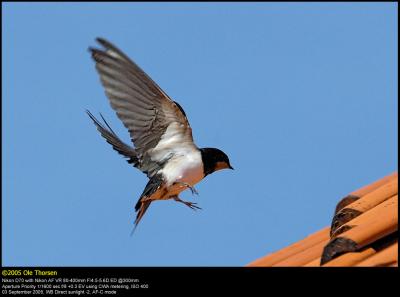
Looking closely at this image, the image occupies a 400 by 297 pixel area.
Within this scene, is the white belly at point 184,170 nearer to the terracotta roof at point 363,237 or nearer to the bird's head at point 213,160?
the bird's head at point 213,160

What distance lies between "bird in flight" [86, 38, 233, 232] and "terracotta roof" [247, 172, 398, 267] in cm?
64

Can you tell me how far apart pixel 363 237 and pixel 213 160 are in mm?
1617

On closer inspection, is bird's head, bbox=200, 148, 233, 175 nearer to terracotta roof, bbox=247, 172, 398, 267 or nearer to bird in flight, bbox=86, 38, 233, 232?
bird in flight, bbox=86, 38, 233, 232

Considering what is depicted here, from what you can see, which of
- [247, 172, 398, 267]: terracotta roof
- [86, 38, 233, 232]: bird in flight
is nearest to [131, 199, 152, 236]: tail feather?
[86, 38, 233, 232]: bird in flight

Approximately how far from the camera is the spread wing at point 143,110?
397 cm

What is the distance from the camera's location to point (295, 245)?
4.46m

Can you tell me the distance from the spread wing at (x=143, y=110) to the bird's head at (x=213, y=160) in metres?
0.11

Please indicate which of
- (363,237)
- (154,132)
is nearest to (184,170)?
(154,132)

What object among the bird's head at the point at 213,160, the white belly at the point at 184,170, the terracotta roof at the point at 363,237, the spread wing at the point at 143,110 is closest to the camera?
the terracotta roof at the point at 363,237

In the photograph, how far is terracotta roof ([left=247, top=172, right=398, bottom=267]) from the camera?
9.43ft

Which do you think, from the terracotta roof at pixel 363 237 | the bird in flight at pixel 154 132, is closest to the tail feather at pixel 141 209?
the bird in flight at pixel 154 132

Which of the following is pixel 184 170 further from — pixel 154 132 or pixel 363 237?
pixel 363 237
